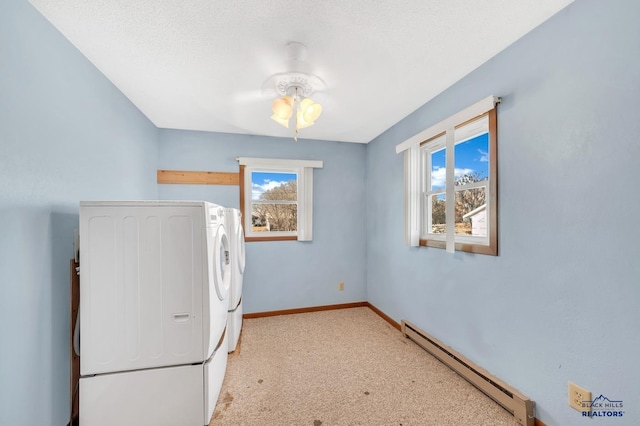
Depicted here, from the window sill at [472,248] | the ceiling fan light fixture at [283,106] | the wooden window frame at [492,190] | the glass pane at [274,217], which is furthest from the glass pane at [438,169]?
the glass pane at [274,217]

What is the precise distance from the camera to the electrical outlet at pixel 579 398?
128 centimetres

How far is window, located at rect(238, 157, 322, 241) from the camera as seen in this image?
3.33 metres

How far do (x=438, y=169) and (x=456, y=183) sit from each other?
37 cm

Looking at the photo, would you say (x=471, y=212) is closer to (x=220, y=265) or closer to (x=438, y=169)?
(x=438, y=169)

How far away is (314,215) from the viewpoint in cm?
353

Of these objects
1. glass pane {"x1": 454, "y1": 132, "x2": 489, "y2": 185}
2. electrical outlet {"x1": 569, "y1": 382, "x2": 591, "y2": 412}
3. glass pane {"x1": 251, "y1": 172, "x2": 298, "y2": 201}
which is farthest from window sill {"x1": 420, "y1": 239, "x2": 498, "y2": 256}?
glass pane {"x1": 251, "y1": 172, "x2": 298, "y2": 201}

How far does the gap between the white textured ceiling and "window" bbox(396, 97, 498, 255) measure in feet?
1.28

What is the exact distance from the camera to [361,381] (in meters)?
1.99

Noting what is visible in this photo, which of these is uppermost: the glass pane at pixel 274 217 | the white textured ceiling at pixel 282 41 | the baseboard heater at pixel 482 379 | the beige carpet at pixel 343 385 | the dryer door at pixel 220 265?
the white textured ceiling at pixel 282 41

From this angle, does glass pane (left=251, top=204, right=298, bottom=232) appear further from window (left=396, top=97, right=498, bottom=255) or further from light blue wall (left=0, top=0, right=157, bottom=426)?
→ light blue wall (left=0, top=0, right=157, bottom=426)

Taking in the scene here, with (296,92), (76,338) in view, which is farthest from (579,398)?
(76,338)

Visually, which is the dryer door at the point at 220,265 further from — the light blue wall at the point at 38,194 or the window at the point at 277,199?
the window at the point at 277,199

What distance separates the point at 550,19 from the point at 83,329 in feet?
10.1

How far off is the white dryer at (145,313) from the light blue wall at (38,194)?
155 millimetres
